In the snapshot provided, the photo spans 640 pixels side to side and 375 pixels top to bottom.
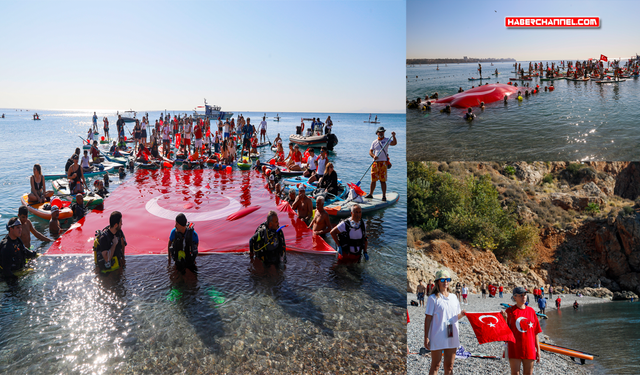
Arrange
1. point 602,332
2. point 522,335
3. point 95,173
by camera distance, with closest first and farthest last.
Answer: point 522,335, point 602,332, point 95,173

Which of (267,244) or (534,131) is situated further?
(534,131)

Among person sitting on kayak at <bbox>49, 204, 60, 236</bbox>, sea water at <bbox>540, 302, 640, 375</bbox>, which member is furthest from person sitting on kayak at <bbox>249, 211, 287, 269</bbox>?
sea water at <bbox>540, 302, 640, 375</bbox>

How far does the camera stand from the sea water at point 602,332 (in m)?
11.4

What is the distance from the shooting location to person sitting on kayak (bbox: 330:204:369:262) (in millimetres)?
7262

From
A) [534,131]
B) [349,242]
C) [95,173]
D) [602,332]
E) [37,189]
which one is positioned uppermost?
[534,131]

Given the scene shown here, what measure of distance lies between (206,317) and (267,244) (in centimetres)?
202

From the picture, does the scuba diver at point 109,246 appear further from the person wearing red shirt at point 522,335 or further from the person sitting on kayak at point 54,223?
the person wearing red shirt at point 522,335

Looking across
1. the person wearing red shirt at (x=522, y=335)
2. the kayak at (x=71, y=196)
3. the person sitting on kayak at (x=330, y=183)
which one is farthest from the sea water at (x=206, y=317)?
the person sitting on kayak at (x=330, y=183)

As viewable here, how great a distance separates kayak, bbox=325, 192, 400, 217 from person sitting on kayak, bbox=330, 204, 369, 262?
3290 millimetres

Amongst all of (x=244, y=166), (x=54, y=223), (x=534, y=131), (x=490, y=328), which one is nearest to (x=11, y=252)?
(x=54, y=223)

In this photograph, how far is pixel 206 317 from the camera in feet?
17.7

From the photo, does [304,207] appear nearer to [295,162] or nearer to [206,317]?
[206,317]

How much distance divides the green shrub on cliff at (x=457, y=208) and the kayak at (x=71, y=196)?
40.6ft

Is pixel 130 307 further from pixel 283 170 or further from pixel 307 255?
pixel 283 170
